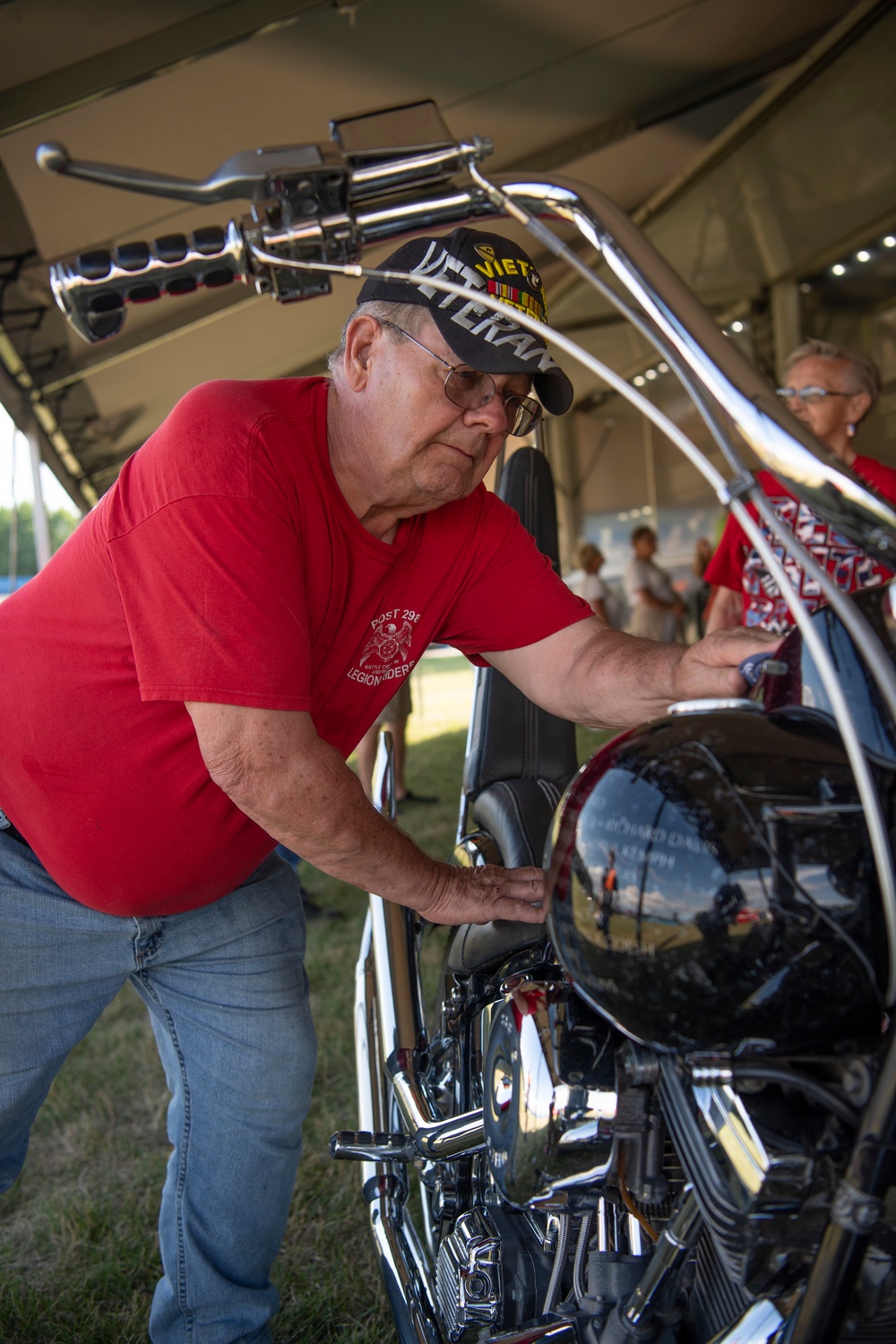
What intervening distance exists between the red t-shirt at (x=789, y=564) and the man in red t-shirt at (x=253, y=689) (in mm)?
650

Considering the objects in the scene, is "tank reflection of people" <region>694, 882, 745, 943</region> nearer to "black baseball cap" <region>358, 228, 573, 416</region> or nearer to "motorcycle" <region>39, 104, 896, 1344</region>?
"motorcycle" <region>39, 104, 896, 1344</region>

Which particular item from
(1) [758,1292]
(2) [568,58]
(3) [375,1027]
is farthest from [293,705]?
(2) [568,58]

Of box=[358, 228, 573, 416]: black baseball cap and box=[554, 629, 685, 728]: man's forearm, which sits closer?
box=[358, 228, 573, 416]: black baseball cap

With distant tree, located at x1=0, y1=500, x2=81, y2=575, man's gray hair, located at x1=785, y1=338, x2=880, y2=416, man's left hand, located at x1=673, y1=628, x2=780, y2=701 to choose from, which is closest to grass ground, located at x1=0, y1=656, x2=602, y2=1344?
man's left hand, located at x1=673, y1=628, x2=780, y2=701

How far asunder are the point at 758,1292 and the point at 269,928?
97 centimetres

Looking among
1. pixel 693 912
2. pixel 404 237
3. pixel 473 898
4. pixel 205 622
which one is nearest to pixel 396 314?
pixel 404 237

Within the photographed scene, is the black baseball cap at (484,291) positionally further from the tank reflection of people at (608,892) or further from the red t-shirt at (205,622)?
the tank reflection of people at (608,892)

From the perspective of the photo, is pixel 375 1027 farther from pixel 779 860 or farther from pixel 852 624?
pixel 852 624

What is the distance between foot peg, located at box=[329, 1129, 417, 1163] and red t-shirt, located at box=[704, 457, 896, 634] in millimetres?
1044

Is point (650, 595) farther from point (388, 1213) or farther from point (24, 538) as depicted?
point (24, 538)

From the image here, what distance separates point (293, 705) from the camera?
1104 mm

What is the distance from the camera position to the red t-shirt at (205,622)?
111cm

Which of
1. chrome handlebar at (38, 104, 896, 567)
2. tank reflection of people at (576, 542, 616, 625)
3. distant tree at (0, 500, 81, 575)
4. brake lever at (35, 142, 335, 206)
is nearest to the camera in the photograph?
chrome handlebar at (38, 104, 896, 567)

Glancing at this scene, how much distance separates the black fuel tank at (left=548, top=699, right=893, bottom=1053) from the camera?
702 millimetres
